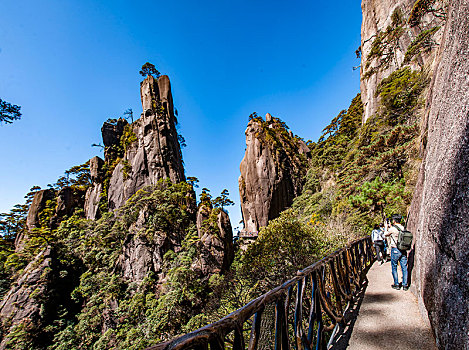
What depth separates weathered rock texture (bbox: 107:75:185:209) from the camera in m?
23.0

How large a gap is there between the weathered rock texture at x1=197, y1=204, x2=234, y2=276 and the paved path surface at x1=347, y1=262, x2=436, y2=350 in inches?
538

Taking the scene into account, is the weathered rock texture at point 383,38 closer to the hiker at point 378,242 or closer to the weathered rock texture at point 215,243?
the hiker at point 378,242

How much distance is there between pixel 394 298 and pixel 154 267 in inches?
698

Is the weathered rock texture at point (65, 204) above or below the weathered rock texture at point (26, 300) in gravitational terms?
above

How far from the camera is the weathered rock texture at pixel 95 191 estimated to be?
26.0 m

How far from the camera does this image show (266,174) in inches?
1054

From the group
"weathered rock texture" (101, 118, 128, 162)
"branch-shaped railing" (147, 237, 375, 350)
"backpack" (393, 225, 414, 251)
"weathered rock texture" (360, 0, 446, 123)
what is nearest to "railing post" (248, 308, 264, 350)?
"branch-shaped railing" (147, 237, 375, 350)

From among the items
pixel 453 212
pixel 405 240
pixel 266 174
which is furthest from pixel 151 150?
pixel 453 212

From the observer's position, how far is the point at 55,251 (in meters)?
20.1

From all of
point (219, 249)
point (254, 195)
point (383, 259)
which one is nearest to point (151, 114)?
point (254, 195)

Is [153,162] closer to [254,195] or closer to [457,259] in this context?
[254,195]

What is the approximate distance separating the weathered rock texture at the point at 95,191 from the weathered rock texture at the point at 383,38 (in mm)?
30238

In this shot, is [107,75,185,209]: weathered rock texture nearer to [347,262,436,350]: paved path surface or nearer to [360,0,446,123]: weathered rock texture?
[360,0,446,123]: weathered rock texture

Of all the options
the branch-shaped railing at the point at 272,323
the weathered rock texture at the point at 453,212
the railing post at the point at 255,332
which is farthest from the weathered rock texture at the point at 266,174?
the railing post at the point at 255,332
